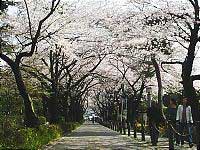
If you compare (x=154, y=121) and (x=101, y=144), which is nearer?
(x=154, y=121)

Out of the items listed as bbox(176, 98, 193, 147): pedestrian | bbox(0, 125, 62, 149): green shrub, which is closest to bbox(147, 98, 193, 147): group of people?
→ bbox(176, 98, 193, 147): pedestrian

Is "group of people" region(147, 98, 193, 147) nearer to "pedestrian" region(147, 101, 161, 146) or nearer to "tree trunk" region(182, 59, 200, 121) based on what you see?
"pedestrian" region(147, 101, 161, 146)

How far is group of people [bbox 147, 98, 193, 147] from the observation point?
17141 millimetres

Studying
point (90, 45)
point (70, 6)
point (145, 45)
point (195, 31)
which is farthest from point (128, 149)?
point (90, 45)

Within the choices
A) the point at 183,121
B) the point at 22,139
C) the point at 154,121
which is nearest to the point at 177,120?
the point at 183,121

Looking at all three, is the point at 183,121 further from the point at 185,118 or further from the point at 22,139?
the point at 22,139

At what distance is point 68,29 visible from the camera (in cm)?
2816

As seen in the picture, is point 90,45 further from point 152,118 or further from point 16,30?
point 152,118

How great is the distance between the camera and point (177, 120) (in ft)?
59.4

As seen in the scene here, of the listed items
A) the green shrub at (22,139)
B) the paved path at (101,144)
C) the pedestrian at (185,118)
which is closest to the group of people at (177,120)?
the pedestrian at (185,118)

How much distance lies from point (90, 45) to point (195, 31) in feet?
47.4

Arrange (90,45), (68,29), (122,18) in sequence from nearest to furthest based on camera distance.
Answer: (122,18), (68,29), (90,45)

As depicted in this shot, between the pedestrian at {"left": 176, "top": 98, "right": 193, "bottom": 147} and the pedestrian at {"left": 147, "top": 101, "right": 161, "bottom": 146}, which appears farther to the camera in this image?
the pedestrian at {"left": 147, "top": 101, "right": 161, "bottom": 146}

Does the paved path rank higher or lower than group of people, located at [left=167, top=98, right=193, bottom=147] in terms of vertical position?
lower
